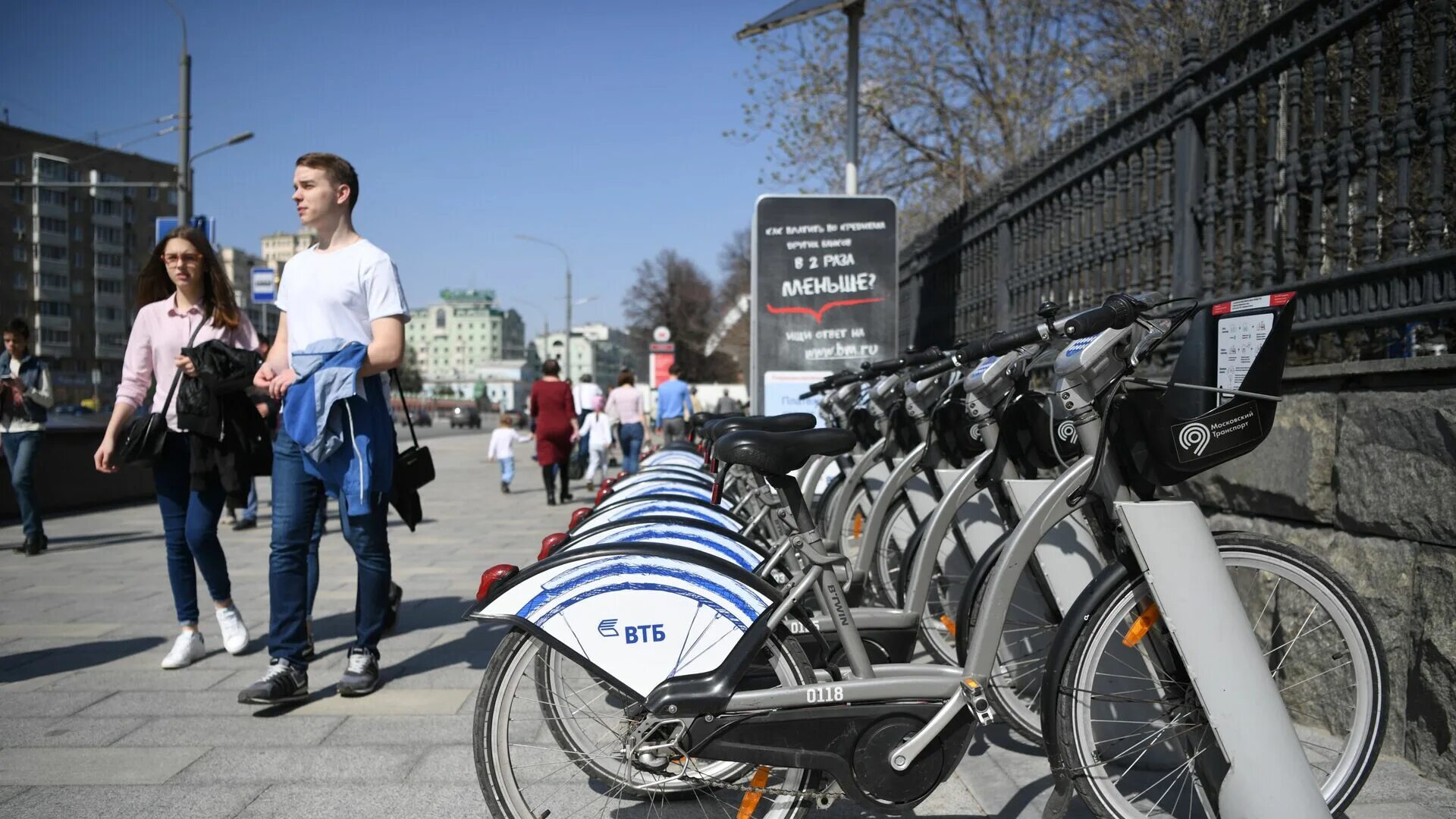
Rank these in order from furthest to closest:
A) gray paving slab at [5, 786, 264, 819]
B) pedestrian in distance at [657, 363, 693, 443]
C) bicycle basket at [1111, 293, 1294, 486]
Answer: pedestrian in distance at [657, 363, 693, 443]
gray paving slab at [5, 786, 264, 819]
bicycle basket at [1111, 293, 1294, 486]

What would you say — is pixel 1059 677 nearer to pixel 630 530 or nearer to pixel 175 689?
pixel 630 530

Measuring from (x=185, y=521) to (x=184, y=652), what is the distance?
583mm

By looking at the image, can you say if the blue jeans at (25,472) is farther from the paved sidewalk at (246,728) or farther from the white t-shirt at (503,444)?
the white t-shirt at (503,444)

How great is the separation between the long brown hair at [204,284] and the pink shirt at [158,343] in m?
0.05

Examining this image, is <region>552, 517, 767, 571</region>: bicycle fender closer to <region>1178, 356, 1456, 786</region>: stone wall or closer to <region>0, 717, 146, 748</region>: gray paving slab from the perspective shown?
<region>0, 717, 146, 748</region>: gray paving slab

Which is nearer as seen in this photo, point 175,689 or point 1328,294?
point 1328,294

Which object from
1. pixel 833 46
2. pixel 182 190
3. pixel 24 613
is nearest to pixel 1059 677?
pixel 24 613

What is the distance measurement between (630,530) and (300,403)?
1.55m

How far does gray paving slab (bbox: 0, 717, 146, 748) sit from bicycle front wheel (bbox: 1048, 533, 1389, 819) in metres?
3.00

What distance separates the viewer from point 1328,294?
146 inches

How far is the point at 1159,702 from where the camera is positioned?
2549 mm

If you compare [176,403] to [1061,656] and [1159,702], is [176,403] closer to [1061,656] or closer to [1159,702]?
[1061,656]

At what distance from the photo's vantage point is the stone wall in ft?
10.0

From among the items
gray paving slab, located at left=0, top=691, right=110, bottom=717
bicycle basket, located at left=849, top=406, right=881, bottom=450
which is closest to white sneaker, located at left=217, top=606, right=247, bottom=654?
gray paving slab, located at left=0, top=691, right=110, bottom=717
